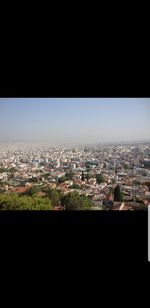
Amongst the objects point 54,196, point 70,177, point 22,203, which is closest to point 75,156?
point 70,177

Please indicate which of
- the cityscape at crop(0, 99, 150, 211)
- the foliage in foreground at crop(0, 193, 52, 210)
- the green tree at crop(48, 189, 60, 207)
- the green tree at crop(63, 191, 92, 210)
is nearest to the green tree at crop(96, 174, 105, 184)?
the cityscape at crop(0, 99, 150, 211)

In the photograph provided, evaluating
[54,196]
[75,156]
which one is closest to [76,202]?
[54,196]

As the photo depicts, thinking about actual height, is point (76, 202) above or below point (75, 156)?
below

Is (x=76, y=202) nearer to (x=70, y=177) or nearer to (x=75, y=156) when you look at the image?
(x=70, y=177)

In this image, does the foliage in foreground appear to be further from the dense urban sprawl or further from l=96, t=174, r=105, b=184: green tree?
l=96, t=174, r=105, b=184: green tree

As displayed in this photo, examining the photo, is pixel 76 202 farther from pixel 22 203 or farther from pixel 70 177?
pixel 22 203

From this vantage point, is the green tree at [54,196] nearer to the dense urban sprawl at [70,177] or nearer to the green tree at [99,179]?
the dense urban sprawl at [70,177]

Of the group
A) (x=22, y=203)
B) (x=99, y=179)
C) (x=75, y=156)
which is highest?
(x=75, y=156)
